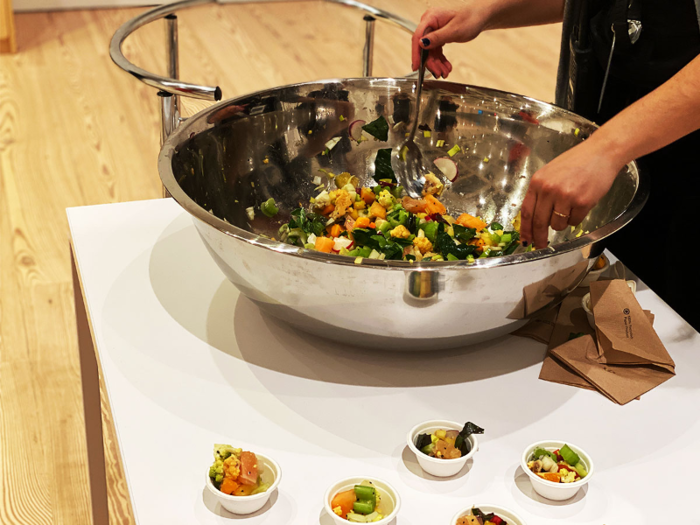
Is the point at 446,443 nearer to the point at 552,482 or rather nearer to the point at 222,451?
the point at 552,482

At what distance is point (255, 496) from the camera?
0.80 meters

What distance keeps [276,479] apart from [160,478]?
5.5 inches

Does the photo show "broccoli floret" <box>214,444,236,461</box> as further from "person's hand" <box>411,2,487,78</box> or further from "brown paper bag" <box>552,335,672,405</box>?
"person's hand" <box>411,2,487,78</box>

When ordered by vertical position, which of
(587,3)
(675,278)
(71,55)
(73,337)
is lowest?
(73,337)

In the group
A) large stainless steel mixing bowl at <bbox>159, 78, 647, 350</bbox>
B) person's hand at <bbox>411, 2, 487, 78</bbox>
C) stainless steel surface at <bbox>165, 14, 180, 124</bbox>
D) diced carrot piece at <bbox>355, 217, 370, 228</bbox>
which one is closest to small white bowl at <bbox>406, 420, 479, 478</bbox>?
large stainless steel mixing bowl at <bbox>159, 78, 647, 350</bbox>

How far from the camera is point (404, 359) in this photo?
1.07 meters

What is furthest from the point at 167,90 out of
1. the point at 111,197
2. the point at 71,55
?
the point at 71,55

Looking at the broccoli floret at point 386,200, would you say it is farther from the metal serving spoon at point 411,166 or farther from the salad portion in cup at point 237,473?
the salad portion in cup at point 237,473

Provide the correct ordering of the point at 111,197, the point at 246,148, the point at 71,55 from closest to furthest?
1. the point at 246,148
2. the point at 111,197
3. the point at 71,55

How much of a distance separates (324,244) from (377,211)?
0.47ft

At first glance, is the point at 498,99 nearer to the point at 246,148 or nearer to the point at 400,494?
the point at 246,148

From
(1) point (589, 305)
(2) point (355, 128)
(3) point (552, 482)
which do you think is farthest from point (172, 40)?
(3) point (552, 482)

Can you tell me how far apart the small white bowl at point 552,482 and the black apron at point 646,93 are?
0.52 meters

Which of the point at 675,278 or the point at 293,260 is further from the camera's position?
the point at 675,278
